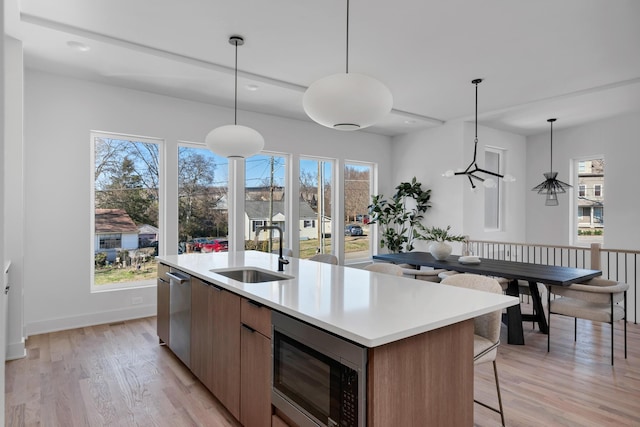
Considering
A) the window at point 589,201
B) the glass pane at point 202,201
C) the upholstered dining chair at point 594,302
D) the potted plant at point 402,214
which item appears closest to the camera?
the upholstered dining chair at point 594,302

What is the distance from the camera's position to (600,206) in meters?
6.18

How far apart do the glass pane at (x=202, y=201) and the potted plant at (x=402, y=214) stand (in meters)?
2.77

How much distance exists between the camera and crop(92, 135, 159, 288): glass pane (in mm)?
4461

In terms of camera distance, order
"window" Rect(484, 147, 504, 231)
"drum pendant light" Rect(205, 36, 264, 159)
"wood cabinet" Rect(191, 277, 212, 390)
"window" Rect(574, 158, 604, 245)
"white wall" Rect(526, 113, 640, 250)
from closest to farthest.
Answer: "wood cabinet" Rect(191, 277, 212, 390) → "drum pendant light" Rect(205, 36, 264, 159) → "white wall" Rect(526, 113, 640, 250) → "window" Rect(574, 158, 604, 245) → "window" Rect(484, 147, 504, 231)

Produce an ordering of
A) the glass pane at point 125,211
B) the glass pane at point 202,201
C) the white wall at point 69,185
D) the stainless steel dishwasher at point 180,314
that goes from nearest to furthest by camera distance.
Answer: the stainless steel dishwasher at point 180,314
the white wall at point 69,185
the glass pane at point 125,211
the glass pane at point 202,201

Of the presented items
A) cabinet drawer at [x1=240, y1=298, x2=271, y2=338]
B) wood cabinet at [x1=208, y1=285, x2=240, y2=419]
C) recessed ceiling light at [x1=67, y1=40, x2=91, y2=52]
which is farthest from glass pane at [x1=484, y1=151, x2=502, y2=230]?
recessed ceiling light at [x1=67, y1=40, x2=91, y2=52]

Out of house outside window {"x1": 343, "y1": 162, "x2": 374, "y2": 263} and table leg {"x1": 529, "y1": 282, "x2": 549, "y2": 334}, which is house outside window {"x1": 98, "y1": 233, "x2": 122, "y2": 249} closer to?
house outside window {"x1": 343, "y1": 162, "x2": 374, "y2": 263}

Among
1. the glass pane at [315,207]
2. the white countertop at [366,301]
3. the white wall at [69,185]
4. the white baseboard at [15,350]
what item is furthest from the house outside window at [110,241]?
the glass pane at [315,207]

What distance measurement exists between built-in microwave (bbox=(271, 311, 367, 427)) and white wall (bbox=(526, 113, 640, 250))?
6288 mm

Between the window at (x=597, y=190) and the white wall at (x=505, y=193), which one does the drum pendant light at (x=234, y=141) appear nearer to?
the white wall at (x=505, y=193)

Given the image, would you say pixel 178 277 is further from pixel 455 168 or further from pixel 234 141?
pixel 455 168

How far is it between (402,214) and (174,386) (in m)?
5.14

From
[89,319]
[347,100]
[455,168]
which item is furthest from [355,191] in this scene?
[347,100]

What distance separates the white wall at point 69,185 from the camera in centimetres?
393
